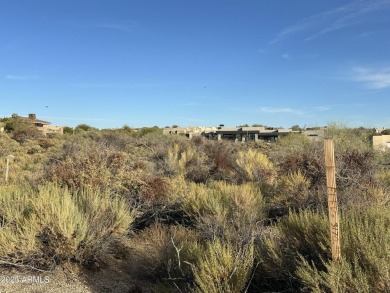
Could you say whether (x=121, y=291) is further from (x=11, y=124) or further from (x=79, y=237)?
(x=11, y=124)

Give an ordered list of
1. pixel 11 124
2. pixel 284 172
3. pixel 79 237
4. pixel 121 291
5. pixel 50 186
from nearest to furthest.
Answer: pixel 121 291
pixel 79 237
pixel 50 186
pixel 284 172
pixel 11 124

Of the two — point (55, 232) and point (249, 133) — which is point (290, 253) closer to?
point (55, 232)

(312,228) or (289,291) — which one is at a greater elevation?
(312,228)

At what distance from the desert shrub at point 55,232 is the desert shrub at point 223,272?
278 centimetres

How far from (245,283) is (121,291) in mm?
2223

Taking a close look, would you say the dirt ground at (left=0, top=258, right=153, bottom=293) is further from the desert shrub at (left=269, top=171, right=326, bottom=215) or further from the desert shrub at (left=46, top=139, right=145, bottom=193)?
the desert shrub at (left=269, top=171, right=326, bottom=215)

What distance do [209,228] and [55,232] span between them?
2854 mm

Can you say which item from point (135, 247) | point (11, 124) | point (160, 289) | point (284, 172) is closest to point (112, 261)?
point (135, 247)

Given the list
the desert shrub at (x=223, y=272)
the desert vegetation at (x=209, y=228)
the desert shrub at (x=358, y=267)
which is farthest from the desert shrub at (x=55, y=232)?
the desert shrub at (x=358, y=267)

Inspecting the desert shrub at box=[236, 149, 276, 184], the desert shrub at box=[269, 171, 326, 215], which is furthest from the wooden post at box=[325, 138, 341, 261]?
the desert shrub at box=[236, 149, 276, 184]

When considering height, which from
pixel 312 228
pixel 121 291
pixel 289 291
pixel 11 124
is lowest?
pixel 121 291

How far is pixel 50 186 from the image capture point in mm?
9266

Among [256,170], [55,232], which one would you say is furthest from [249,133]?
[55,232]

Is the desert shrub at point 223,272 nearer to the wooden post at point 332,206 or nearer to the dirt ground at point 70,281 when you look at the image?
the wooden post at point 332,206
